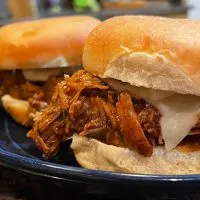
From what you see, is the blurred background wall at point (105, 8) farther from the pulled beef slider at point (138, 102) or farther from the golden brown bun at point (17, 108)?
the pulled beef slider at point (138, 102)

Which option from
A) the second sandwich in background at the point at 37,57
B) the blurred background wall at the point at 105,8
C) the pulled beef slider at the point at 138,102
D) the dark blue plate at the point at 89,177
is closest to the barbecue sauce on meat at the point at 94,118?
the pulled beef slider at the point at 138,102

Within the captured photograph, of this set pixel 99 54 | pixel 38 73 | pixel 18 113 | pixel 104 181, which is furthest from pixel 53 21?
pixel 104 181

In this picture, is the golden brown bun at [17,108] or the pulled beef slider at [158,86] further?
the golden brown bun at [17,108]

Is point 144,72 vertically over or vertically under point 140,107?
over

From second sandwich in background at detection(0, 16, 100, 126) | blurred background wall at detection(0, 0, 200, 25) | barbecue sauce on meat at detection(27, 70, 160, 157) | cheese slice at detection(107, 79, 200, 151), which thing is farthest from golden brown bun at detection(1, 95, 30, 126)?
blurred background wall at detection(0, 0, 200, 25)

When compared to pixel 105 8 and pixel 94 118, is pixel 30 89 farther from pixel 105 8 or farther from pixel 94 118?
pixel 105 8

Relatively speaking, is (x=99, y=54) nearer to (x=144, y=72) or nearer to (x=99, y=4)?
(x=144, y=72)

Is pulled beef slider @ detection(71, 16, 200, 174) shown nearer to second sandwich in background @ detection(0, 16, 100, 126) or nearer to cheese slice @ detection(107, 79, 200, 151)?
cheese slice @ detection(107, 79, 200, 151)
